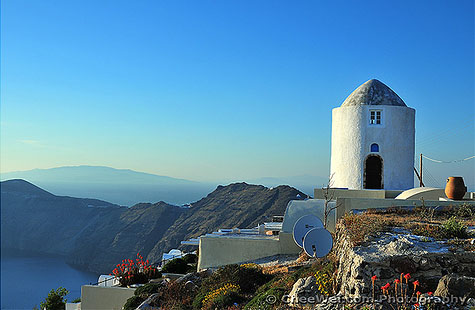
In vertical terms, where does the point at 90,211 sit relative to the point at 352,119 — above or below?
below

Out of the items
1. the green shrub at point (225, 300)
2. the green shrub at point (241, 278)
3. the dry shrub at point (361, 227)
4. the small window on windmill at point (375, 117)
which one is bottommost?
the green shrub at point (225, 300)

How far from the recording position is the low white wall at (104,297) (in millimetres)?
14578

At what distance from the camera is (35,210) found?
332 feet

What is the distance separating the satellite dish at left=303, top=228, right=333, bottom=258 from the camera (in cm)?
1207

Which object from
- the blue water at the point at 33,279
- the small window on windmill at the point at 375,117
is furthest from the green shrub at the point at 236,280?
the blue water at the point at 33,279

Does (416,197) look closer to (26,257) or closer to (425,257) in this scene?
(425,257)

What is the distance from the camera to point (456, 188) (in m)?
14.9

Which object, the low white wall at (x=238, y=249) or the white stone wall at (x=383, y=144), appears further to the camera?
the white stone wall at (x=383, y=144)

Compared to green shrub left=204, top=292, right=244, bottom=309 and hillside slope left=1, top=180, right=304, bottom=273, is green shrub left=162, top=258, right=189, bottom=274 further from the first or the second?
hillside slope left=1, top=180, right=304, bottom=273

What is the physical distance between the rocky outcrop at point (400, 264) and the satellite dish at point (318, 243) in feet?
13.8

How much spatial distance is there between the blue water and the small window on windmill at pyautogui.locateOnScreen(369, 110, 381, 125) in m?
49.4

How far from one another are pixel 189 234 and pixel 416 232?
6300 centimetres

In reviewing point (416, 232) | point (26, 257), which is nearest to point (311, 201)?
point (416, 232)

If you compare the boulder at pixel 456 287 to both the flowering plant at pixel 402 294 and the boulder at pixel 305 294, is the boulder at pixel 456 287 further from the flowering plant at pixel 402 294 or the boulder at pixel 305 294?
the boulder at pixel 305 294
